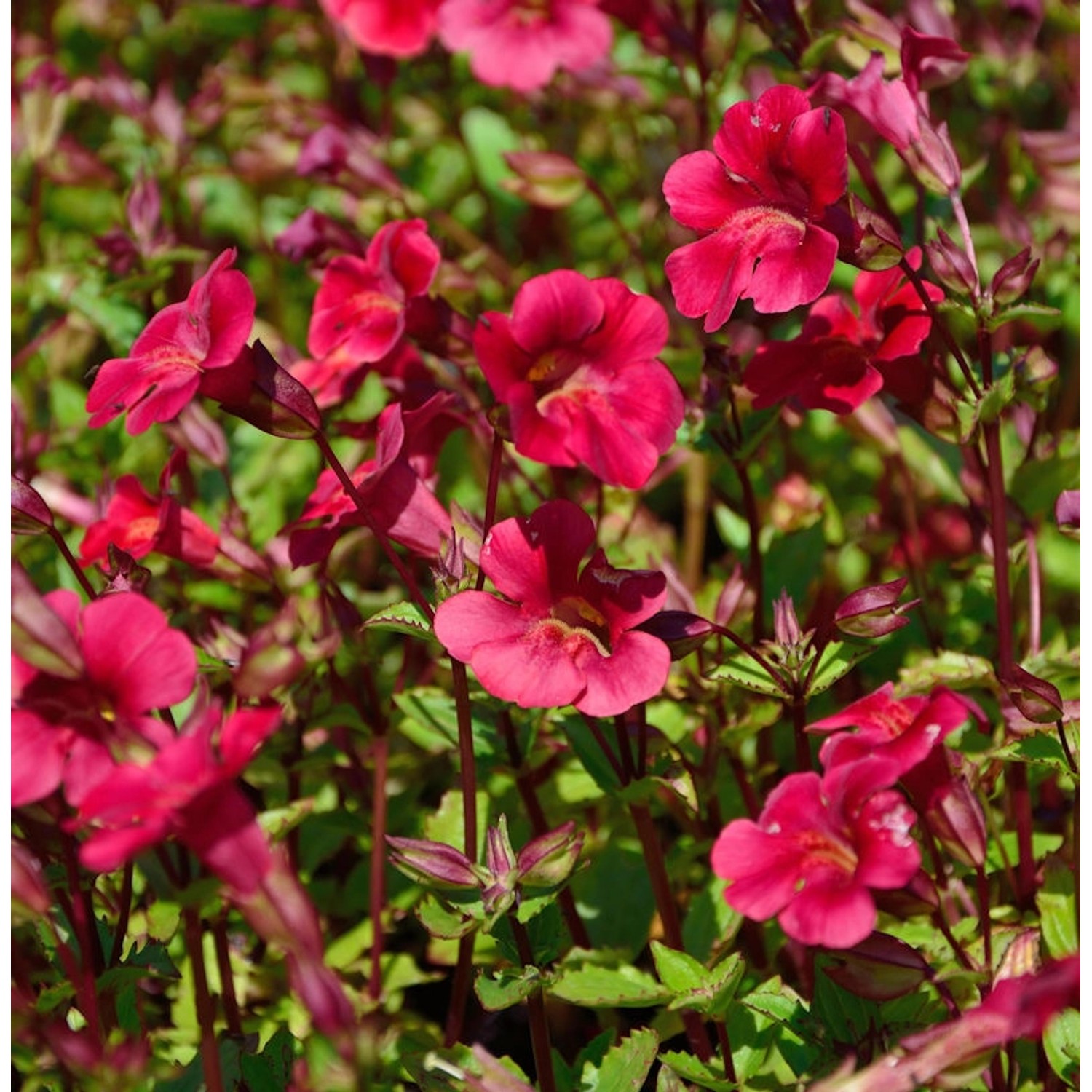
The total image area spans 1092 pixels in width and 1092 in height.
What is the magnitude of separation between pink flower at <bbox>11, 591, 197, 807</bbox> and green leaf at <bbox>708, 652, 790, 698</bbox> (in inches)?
20.6

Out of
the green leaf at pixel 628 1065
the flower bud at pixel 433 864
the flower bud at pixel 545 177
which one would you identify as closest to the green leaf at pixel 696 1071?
the green leaf at pixel 628 1065

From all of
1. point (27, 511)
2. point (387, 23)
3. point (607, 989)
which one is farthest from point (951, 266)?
point (387, 23)

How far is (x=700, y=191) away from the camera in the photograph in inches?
51.5

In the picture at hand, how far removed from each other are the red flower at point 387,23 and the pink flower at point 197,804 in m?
1.58

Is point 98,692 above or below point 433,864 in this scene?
above

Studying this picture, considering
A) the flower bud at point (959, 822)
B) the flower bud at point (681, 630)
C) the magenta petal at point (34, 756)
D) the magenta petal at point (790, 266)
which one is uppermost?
the magenta petal at point (790, 266)

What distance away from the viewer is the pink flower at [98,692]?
103 cm

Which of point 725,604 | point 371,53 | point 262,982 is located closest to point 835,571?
point 725,604

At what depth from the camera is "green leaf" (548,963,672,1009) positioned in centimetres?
133

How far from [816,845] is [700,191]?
0.59 metres

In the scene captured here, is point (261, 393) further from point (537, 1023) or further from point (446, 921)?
point (537, 1023)

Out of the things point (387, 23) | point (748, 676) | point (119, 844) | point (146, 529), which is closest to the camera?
point (119, 844)

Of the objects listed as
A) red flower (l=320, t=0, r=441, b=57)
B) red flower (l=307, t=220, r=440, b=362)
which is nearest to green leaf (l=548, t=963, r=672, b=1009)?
red flower (l=307, t=220, r=440, b=362)

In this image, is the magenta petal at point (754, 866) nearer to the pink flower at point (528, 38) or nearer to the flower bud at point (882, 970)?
the flower bud at point (882, 970)
